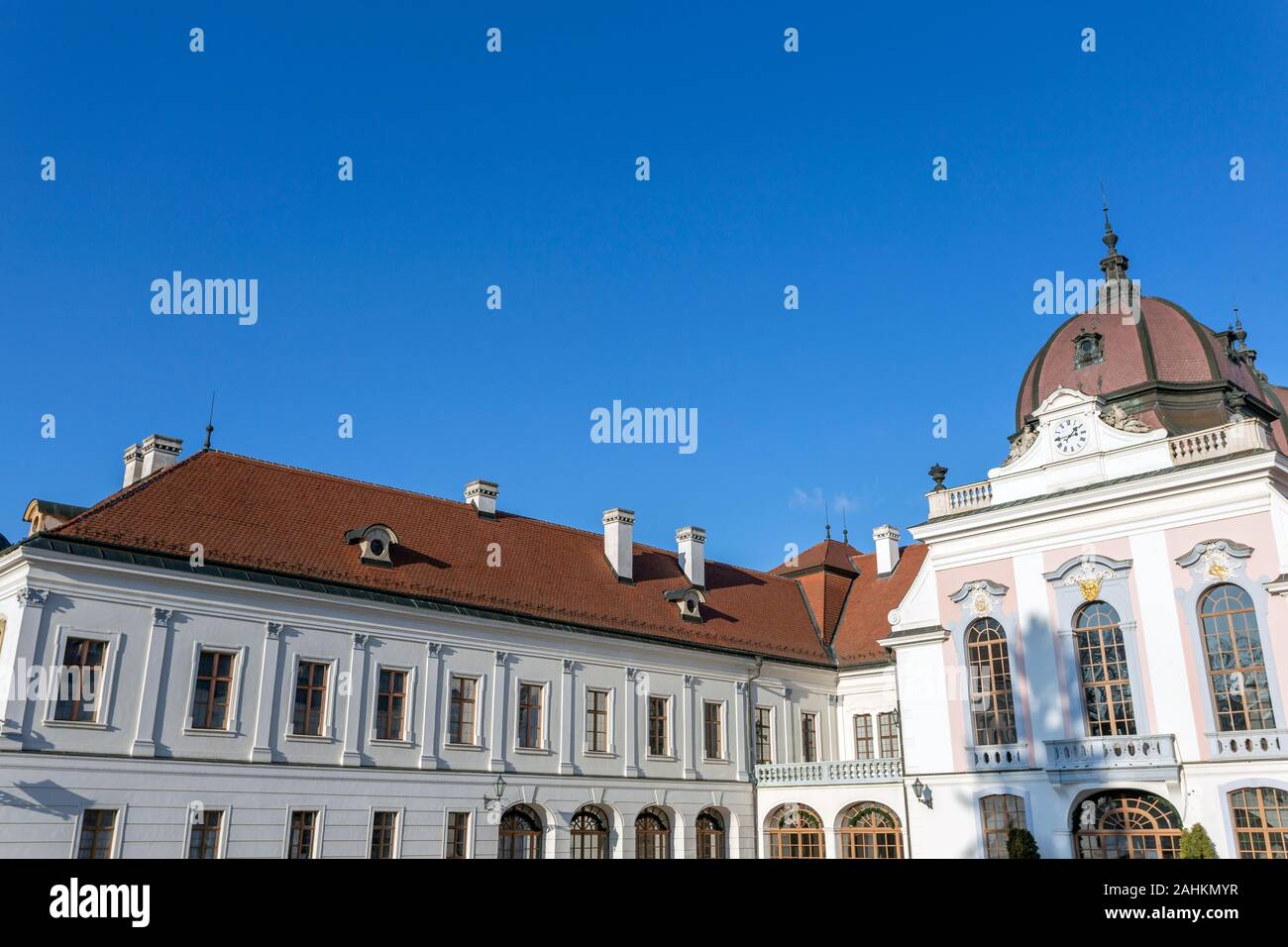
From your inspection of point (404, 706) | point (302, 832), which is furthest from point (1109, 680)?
point (302, 832)

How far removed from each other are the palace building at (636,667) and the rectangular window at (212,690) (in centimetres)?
7

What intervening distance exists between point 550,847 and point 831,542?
19.2 metres

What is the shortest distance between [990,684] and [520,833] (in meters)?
13.1

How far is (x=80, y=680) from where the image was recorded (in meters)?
22.5

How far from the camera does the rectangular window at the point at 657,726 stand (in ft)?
104

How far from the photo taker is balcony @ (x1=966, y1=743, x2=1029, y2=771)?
85.7 ft

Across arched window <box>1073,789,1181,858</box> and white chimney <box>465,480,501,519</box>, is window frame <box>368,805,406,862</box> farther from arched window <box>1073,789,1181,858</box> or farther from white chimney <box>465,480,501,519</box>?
arched window <box>1073,789,1181,858</box>

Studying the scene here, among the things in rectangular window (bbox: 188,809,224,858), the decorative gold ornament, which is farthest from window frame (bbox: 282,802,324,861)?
the decorative gold ornament

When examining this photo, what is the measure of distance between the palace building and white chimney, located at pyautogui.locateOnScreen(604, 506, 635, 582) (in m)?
0.17

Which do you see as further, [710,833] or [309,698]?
[710,833]

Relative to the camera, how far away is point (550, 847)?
28.7 m

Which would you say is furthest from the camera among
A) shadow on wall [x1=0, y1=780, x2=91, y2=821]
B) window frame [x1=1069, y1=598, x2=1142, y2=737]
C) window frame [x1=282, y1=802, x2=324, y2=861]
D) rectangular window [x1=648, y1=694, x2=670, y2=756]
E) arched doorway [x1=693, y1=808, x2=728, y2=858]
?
arched doorway [x1=693, y1=808, x2=728, y2=858]

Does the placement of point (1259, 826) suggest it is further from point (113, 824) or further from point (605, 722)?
point (113, 824)
